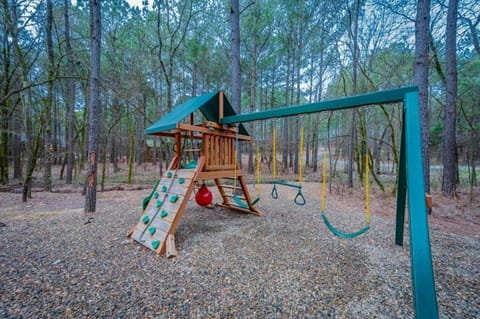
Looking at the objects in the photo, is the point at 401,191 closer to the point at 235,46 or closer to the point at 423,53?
the point at 423,53

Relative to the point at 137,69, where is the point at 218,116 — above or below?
below

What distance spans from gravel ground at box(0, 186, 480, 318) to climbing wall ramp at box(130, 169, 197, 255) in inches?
5.6

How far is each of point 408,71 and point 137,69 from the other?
1113 centimetres

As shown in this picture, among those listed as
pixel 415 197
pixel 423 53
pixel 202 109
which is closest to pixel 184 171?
pixel 202 109

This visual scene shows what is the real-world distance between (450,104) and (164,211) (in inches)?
313

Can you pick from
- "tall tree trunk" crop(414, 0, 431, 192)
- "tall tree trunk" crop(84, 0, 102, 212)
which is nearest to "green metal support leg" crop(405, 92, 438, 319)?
"tall tree trunk" crop(414, 0, 431, 192)

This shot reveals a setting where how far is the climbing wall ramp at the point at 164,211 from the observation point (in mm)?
2531

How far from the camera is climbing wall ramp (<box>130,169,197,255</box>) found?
2531 millimetres

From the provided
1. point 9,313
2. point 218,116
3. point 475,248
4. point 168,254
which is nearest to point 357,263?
point 475,248

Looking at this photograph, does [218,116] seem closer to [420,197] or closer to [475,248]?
[420,197]

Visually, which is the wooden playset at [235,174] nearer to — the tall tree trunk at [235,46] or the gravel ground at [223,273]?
the gravel ground at [223,273]

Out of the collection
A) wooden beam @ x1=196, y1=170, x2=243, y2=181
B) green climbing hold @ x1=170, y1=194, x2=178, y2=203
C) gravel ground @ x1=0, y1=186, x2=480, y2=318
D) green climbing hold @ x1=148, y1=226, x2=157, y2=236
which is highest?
wooden beam @ x1=196, y1=170, x2=243, y2=181

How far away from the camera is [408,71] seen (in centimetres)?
808

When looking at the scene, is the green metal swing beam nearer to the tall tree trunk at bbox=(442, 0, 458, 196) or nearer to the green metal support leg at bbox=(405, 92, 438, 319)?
the green metal support leg at bbox=(405, 92, 438, 319)
